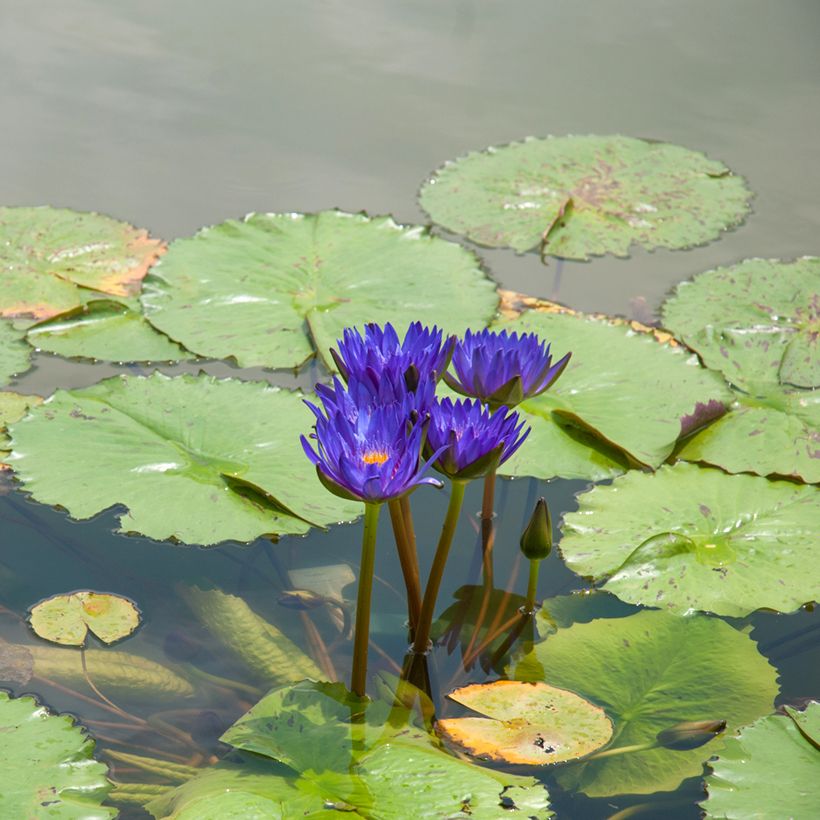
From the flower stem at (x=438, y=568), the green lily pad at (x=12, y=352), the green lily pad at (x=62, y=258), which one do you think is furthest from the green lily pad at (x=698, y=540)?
the green lily pad at (x=62, y=258)

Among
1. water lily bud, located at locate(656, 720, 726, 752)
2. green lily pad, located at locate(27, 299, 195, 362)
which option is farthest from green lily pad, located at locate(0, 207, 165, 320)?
water lily bud, located at locate(656, 720, 726, 752)

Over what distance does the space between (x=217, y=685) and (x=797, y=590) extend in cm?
113

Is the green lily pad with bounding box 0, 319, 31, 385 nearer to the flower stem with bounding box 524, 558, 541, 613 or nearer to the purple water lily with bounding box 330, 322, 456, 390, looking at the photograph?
the purple water lily with bounding box 330, 322, 456, 390

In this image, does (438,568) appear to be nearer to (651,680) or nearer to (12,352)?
(651,680)

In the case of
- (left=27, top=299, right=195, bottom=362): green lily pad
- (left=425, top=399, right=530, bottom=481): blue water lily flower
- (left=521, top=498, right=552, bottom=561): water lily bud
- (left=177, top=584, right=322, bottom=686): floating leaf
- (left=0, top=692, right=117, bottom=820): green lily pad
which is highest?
(left=425, top=399, right=530, bottom=481): blue water lily flower

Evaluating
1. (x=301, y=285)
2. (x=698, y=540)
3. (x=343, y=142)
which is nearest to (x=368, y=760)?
(x=698, y=540)

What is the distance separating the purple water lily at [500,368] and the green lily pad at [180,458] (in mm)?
450

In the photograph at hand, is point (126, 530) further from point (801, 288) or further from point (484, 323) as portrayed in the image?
point (801, 288)

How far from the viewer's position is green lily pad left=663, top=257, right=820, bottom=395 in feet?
8.93

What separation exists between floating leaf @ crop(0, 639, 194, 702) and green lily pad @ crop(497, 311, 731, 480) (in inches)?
34.8

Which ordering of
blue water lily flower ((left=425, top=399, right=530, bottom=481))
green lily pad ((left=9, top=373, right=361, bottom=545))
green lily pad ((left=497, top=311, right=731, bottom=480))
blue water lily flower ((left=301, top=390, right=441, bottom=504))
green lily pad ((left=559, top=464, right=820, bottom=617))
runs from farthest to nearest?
green lily pad ((left=497, top=311, right=731, bottom=480)) < green lily pad ((left=9, top=373, right=361, bottom=545)) < green lily pad ((left=559, top=464, right=820, bottom=617)) < blue water lily flower ((left=425, top=399, right=530, bottom=481)) < blue water lily flower ((left=301, top=390, right=441, bottom=504))

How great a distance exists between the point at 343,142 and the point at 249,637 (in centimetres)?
253

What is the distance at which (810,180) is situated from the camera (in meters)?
3.95

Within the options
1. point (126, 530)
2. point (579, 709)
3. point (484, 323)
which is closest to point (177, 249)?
point (484, 323)
